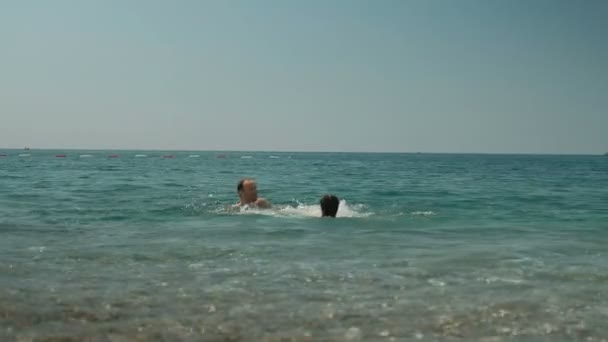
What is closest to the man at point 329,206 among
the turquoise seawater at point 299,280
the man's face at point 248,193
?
the turquoise seawater at point 299,280

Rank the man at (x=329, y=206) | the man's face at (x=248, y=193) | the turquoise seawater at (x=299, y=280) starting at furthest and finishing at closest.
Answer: the man's face at (x=248, y=193)
the man at (x=329, y=206)
the turquoise seawater at (x=299, y=280)

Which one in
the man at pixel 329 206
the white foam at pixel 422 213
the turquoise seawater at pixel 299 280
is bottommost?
the white foam at pixel 422 213

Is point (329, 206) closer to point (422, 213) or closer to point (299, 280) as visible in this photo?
point (422, 213)

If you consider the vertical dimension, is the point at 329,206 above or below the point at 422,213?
above

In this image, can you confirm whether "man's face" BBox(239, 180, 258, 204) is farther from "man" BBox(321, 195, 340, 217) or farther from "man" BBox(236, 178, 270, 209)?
"man" BBox(321, 195, 340, 217)

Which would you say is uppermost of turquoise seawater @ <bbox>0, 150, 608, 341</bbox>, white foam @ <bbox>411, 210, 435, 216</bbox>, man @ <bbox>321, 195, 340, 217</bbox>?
man @ <bbox>321, 195, 340, 217</bbox>

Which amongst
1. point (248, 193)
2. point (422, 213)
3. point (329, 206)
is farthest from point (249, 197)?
point (422, 213)

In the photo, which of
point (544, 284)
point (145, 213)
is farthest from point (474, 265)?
point (145, 213)

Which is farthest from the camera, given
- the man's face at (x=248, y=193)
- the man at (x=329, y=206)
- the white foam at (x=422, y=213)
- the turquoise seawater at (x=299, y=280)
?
the white foam at (x=422, y=213)

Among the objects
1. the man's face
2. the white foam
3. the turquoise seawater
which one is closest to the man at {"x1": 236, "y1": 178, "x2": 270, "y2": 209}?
the man's face

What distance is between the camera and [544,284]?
259 inches

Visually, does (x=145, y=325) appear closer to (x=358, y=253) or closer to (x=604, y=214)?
(x=358, y=253)

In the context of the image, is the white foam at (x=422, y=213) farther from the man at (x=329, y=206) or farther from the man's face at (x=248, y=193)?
the man's face at (x=248, y=193)

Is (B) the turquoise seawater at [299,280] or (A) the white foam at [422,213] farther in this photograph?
(A) the white foam at [422,213]
